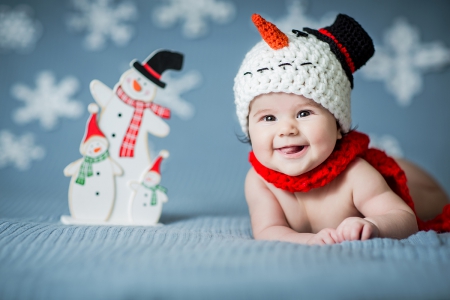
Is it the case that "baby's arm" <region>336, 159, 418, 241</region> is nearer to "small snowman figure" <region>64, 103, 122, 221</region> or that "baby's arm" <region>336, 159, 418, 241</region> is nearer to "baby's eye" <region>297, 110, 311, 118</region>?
"baby's eye" <region>297, 110, 311, 118</region>

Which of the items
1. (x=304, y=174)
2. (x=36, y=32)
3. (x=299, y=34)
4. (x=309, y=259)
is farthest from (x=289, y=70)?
(x=36, y=32)

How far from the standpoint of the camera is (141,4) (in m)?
2.42

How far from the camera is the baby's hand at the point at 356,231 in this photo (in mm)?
943

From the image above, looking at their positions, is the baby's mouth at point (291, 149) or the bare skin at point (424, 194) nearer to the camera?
the baby's mouth at point (291, 149)

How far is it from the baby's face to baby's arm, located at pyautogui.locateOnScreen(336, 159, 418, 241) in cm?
10

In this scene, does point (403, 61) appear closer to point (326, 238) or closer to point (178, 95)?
point (178, 95)

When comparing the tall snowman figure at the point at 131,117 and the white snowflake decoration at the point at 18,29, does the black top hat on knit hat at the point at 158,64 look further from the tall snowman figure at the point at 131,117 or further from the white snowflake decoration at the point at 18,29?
the white snowflake decoration at the point at 18,29

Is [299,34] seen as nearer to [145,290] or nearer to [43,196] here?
[145,290]

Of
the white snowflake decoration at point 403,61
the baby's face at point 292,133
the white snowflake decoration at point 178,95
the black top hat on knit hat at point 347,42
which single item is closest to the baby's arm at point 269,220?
the baby's face at point 292,133

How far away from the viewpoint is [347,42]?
115 cm

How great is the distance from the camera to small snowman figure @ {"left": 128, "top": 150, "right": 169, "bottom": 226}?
1278 mm

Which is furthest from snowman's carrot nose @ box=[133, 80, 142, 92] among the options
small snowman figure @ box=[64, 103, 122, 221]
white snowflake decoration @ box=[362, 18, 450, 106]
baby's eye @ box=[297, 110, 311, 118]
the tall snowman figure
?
white snowflake decoration @ box=[362, 18, 450, 106]

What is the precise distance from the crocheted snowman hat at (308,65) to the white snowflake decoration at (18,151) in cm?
142

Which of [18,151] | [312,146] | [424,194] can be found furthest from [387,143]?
[18,151]
